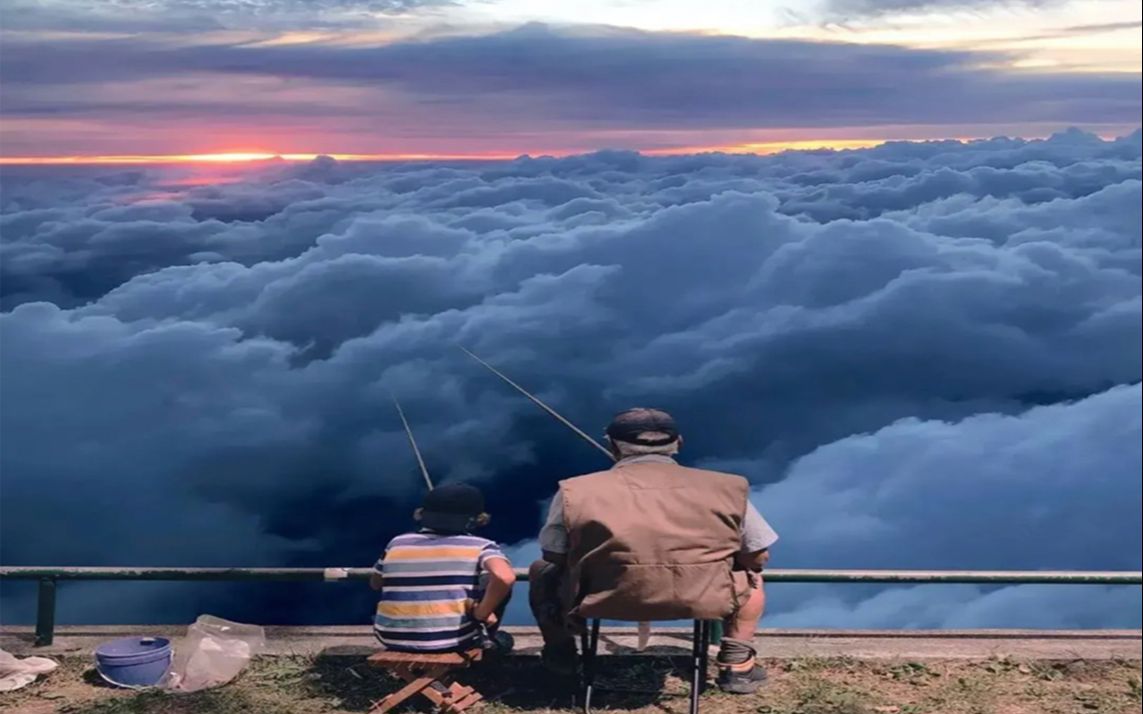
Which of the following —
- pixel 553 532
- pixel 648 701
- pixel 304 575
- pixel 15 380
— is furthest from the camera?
pixel 15 380

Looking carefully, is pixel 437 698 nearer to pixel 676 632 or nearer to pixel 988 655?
pixel 676 632

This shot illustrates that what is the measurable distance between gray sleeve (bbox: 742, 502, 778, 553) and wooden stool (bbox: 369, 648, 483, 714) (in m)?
1.09

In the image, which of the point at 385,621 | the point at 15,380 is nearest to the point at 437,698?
the point at 385,621

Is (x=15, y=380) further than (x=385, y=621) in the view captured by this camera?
Yes

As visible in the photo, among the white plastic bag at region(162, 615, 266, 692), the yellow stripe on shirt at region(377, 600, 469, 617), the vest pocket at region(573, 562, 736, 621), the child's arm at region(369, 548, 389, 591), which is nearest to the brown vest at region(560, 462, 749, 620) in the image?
the vest pocket at region(573, 562, 736, 621)

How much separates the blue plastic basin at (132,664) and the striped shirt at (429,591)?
1.03 m

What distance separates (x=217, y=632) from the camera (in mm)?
5816

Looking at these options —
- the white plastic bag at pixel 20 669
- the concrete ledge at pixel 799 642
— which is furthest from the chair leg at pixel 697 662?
the white plastic bag at pixel 20 669

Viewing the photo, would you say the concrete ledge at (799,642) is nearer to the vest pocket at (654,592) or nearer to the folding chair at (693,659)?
the folding chair at (693,659)

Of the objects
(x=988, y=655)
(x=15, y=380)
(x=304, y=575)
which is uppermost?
(x=15, y=380)

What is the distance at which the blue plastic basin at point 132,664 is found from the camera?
541 centimetres

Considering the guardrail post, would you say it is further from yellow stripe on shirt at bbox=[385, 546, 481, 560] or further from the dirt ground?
yellow stripe on shirt at bbox=[385, 546, 481, 560]

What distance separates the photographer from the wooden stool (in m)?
5.04

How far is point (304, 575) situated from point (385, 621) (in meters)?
0.83
